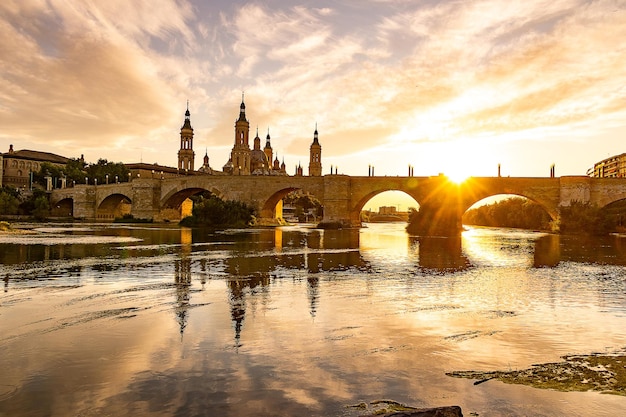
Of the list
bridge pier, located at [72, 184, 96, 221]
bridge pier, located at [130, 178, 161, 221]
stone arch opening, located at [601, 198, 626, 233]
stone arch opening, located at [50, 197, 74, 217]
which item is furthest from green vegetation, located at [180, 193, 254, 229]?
stone arch opening, located at [50, 197, 74, 217]

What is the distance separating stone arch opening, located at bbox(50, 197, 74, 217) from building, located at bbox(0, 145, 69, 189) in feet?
61.1

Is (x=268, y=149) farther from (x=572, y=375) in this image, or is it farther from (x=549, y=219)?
(x=572, y=375)

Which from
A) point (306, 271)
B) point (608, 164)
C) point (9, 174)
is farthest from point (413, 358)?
point (608, 164)

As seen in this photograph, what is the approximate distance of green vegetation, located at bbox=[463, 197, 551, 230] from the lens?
67.1 metres

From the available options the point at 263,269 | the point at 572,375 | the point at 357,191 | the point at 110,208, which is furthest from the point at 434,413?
the point at 110,208

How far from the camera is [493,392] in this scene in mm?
5594

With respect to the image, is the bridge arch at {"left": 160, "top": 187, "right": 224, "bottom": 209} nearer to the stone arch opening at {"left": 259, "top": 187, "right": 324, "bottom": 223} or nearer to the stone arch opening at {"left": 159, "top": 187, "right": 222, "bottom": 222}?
the stone arch opening at {"left": 159, "top": 187, "right": 222, "bottom": 222}

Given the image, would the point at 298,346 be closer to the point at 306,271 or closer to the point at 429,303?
the point at 429,303

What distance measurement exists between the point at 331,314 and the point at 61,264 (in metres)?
12.2

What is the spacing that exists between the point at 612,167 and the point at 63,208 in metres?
138

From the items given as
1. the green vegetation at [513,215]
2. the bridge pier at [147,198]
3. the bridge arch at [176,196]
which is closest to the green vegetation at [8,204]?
the bridge pier at [147,198]

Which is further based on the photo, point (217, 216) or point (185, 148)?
point (185, 148)

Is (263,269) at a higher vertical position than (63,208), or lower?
lower

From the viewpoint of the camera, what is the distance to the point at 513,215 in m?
74.8
